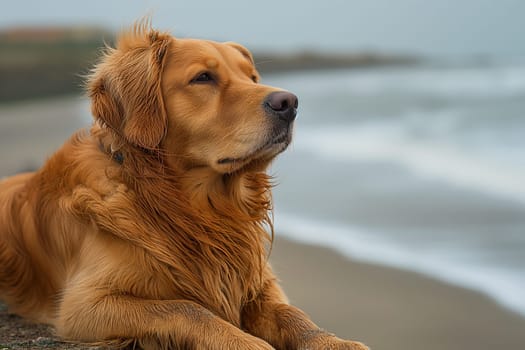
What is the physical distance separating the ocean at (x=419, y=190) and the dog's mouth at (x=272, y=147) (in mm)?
2311

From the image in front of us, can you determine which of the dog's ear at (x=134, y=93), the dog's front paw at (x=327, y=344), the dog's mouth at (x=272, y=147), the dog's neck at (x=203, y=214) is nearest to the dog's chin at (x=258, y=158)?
the dog's mouth at (x=272, y=147)

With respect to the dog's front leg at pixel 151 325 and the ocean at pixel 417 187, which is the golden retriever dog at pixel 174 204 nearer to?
the dog's front leg at pixel 151 325

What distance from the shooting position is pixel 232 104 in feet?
12.1

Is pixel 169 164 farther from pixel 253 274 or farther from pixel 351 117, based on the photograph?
pixel 351 117

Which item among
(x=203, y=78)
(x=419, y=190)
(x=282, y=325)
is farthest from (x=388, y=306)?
(x=419, y=190)

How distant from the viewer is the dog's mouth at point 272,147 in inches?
142

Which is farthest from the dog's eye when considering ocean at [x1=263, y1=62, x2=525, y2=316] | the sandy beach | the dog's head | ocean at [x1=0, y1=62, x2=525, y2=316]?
ocean at [x1=263, y1=62, x2=525, y2=316]

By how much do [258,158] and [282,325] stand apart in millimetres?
830

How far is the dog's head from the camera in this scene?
3.61m

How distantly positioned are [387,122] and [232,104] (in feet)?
38.0

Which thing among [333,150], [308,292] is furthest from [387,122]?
[308,292]

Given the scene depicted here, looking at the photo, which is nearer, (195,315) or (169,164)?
(195,315)

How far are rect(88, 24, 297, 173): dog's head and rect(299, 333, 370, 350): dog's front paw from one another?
859 millimetres

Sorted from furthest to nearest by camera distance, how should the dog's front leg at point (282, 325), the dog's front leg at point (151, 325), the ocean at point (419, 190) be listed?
the ocean at point (419, 190) → the dog's front leg at point (282, 325) → the dog's front leg at point (151, 325)
